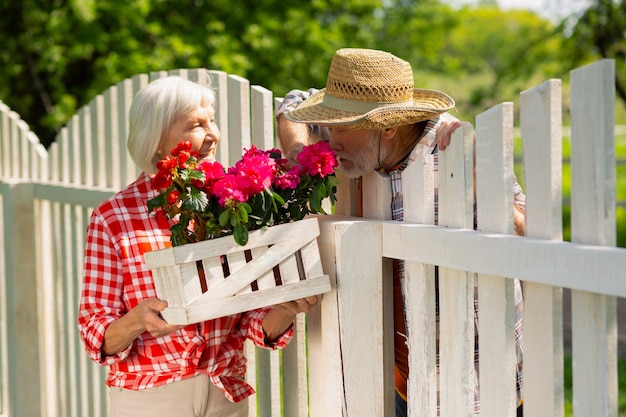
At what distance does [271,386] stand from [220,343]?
1.62 feet

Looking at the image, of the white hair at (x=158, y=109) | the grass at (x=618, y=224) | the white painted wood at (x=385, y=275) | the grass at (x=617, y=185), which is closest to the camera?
the white painted wood at (x=385, y=275)

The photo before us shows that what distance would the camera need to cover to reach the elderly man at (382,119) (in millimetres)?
2363

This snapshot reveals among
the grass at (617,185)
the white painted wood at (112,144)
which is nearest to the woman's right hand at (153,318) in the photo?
the grass at (617,185)

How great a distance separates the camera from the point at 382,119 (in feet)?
7.62

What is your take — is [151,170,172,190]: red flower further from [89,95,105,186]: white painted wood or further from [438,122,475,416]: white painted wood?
[89,95,105,186]: white painted wood

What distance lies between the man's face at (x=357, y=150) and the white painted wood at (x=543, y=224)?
1.92 feet

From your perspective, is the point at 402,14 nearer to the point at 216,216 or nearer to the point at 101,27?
the point at 101,27

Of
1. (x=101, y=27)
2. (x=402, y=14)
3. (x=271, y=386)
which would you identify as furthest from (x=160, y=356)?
(x=402, y=14)

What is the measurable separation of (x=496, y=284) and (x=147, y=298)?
3.32 feet

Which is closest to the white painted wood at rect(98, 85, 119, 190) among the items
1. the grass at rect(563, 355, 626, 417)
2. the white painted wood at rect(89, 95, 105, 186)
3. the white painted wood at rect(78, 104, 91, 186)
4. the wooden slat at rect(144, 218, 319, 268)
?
the white painted wood at rect(89, 95, 105, 186)

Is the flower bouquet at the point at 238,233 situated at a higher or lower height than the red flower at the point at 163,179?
lower

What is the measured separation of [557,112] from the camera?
72.3 inches

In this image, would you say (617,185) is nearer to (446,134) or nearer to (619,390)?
(619,390)

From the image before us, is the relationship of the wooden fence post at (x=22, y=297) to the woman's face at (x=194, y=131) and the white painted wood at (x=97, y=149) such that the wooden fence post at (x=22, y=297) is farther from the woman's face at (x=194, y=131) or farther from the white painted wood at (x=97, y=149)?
the woman's face at (x=194, y=131)
